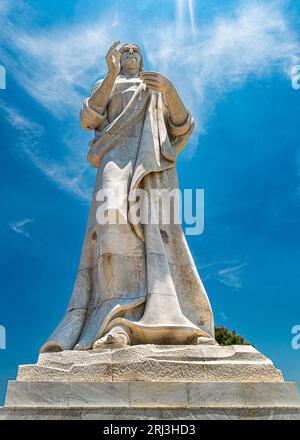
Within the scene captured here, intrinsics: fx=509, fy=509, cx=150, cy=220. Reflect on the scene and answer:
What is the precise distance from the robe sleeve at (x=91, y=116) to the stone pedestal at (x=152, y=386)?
4735mm

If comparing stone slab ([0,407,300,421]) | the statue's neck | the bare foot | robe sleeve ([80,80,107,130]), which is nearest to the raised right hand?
robe sleeve ([80,80,107,130])

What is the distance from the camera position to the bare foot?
6.92 m

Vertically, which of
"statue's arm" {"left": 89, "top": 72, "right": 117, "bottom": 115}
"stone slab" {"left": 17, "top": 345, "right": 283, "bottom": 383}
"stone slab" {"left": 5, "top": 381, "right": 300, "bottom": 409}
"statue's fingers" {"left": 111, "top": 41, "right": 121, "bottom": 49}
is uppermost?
"statue's fingers" {"left": 111, "top": 41, "right": 121, "bottom": 49}

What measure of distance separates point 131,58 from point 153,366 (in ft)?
21.5

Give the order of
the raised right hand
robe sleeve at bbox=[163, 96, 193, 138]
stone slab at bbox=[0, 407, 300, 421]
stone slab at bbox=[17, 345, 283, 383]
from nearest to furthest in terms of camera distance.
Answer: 1. stone slab at bbox=[0, 407, 300, 421]
2. stone slab at bbox=[17, 345, 283, 383]
3. the raised right hand
4. robe sleeve at bbox=[163, 96, 193, 138]

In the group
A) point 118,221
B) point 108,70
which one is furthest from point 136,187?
point 108,70

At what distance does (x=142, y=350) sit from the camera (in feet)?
22.1

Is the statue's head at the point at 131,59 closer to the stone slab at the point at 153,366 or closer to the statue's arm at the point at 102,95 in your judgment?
the statue's arm at the point at 102,95

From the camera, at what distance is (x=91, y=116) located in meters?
9.76

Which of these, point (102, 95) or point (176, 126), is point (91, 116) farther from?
point (176, 126)

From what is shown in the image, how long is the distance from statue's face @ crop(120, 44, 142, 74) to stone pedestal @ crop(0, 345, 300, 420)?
6.01 m

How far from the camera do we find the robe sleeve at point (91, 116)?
32.0ft

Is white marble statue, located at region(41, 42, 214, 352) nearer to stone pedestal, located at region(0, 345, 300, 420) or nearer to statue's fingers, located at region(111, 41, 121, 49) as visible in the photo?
statue's fingers, located at region(111, 41, 121, 49)

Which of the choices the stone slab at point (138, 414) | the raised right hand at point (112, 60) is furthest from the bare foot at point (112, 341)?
the raised right hand at point (112, 60)
